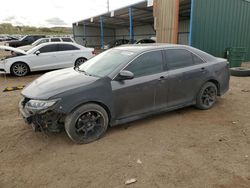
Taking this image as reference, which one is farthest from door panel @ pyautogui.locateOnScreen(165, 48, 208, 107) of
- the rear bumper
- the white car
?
the rear bumper

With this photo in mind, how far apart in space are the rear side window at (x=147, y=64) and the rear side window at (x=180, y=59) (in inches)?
9.0

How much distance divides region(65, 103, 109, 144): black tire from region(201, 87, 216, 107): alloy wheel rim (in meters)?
2.48

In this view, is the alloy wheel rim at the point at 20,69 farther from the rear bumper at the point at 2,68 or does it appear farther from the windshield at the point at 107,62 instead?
the windshield at the point at 107,62

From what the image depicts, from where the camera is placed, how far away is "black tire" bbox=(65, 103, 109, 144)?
11.3ft

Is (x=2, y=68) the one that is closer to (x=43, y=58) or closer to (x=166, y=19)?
(x=43, y=58)

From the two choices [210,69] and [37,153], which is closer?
[37,153]

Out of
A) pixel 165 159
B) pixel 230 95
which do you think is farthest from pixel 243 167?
pixel 230 95

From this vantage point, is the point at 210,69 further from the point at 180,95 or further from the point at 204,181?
the point at 204,181

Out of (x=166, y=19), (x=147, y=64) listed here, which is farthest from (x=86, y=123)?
(x=166, y=19)

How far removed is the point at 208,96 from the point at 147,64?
1.87 metres

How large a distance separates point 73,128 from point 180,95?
7.52ft

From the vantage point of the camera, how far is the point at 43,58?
32.2 feet

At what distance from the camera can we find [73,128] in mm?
3451

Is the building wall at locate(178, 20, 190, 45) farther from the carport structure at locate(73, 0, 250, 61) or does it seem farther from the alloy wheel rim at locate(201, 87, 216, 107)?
the alloy wheel rim at locate(201, 87, 216, 107)
